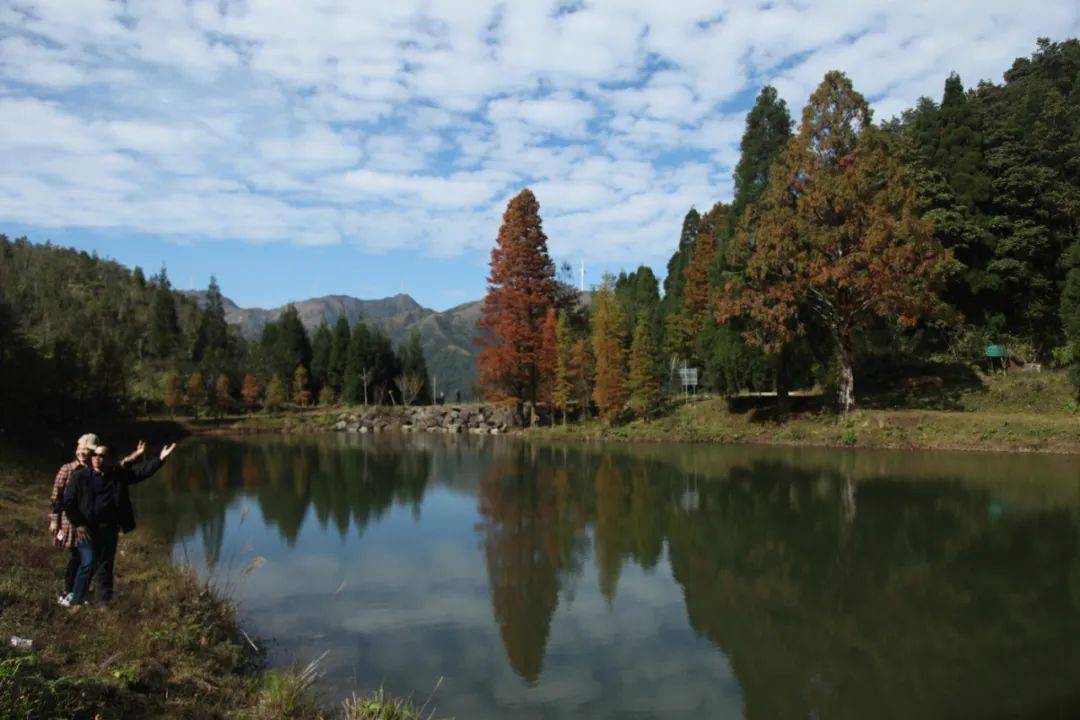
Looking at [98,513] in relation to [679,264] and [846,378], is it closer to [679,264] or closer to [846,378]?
[846,378]

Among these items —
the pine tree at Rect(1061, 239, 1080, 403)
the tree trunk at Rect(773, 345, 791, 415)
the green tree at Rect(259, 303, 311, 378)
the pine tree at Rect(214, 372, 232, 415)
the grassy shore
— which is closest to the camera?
the grassy shore

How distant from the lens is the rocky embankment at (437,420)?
41.2 meters

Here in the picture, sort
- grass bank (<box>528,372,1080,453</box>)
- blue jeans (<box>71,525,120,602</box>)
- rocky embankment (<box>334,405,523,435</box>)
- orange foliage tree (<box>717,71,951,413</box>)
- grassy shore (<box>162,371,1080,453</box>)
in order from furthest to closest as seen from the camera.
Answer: rocky embankment (<box>334,405,523,435</box>) → orange foliage tree (<box>717,71,951,413</box>) → grassy shore (<box>162,371,1080,453</box>) → grass bank (<box>528,372,1080,453</box>) → blue jeans (<box>71,525,120,602</box>)

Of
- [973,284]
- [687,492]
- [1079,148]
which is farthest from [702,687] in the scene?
[1079,148]

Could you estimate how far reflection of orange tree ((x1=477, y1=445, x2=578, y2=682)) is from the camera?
26.8 feet

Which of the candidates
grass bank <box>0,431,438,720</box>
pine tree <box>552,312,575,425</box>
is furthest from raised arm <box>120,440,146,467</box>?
pine tree <box>552,312,575,425</box>

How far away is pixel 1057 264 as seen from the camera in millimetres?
30172

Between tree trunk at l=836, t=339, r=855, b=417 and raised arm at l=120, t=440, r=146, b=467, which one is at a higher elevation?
tree trunk at l=836, t=339, r=855, b=417

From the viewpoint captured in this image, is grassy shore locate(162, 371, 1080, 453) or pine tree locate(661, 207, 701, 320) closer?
grassy shore locate(162, 371, 1080, 453)

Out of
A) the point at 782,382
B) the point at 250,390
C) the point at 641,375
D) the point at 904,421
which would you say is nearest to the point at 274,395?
the point at 250,390

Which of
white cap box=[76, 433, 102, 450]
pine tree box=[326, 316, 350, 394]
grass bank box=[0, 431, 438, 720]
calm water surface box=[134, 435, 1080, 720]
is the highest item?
pine tree box=[326, 316, 350, 394]

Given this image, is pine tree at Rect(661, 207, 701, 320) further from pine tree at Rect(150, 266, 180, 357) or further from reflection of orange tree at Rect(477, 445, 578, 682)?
pine tree at Rect(150, 266, 180, 357)

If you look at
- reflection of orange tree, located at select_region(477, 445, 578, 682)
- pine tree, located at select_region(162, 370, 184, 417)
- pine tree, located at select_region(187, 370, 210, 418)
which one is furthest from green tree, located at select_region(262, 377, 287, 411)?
reflection of orange tree, located at select_region(477, 445, 578, 682)

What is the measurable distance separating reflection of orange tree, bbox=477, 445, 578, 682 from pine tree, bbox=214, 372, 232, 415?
33886 millimetres
